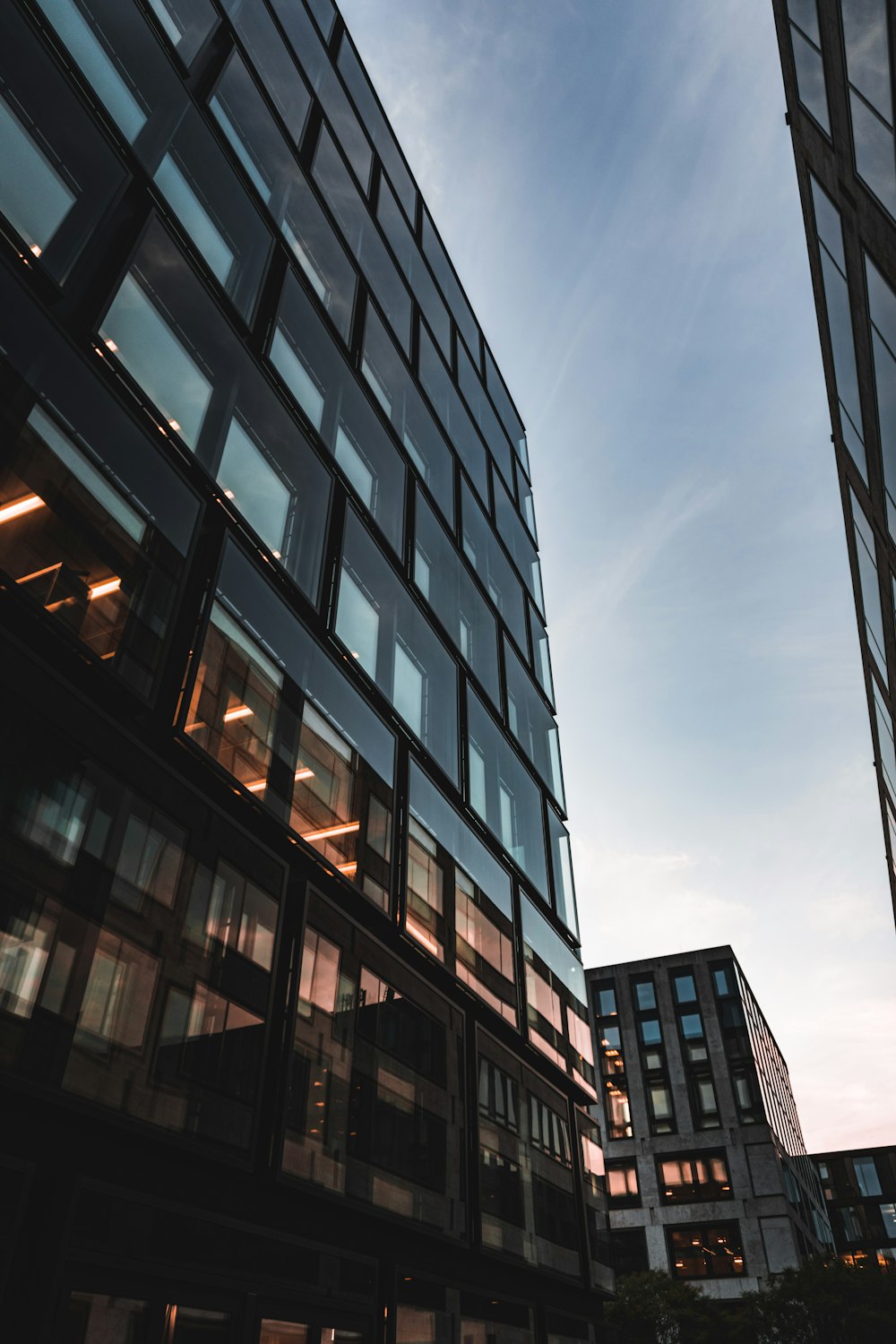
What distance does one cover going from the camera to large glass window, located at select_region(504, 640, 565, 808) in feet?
Answer: 80.4

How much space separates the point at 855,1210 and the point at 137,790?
122 m

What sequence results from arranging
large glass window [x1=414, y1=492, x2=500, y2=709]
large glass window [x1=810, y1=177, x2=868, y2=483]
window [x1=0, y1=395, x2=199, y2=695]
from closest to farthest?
1. window [x1=0, y1=395, x2=199, y2=695]
2. large glass window [x1=810, y1=177, x2=868, y2=483]
3. large glass window [x1=414, y1=492, x2=500, y2=709]

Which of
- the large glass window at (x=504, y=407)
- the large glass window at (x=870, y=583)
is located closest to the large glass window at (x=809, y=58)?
the large glass window at (x=870, y=583)

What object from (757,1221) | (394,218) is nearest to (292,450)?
(394,218)

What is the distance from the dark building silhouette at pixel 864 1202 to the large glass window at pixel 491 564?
329 ft

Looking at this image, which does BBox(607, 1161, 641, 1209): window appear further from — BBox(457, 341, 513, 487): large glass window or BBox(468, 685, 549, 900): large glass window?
BBox(457, 341, 513, 487): large glass window

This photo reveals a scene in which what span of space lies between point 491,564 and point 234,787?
55.4ft

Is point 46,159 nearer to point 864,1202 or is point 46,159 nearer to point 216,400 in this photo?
point 216,400

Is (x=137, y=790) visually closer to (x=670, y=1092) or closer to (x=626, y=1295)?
(x=626, y=1295)

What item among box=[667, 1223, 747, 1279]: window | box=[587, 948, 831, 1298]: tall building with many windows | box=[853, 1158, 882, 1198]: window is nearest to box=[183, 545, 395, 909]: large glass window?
box=[587, 948, 831, 1298]: tall building with many windows

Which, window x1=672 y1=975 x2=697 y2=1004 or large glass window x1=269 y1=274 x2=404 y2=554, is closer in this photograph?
large glass window x1=269 y1=274 x2=404 y2=554

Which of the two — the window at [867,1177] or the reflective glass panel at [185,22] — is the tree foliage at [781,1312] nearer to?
the reflective glass panel at [185,22]

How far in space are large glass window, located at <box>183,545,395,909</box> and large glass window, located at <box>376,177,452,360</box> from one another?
1601 cm

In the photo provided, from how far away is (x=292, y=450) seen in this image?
14.4 metres
